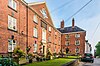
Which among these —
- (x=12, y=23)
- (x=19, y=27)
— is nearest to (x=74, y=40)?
(x=19, y=27)

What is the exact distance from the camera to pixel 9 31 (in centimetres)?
1967

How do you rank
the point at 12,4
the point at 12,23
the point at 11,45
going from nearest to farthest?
the point at 11,45, the point at 12,23, the point at 12,4

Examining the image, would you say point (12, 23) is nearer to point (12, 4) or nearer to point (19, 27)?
point (19, 27)

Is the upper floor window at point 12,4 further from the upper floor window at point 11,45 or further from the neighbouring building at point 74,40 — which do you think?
the neighbouring building at point 74,40

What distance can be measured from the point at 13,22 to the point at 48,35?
17666 mm

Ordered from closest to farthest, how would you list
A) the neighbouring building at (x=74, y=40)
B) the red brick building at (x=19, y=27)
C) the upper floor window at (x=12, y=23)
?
the red brick building at (x=19, y=27) < the upper floor window at (x=12, y=23) < the neighbouring building at (x=74, y=40)

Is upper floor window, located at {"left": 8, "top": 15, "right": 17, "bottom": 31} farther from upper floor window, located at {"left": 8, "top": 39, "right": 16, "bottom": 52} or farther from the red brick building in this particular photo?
upper floor window, located at {"left": 8, "top": 39, "right": 16, "bottom": 52}

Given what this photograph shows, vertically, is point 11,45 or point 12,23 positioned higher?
point 12,23

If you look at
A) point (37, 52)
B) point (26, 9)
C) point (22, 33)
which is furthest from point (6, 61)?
A: point (37, 52)

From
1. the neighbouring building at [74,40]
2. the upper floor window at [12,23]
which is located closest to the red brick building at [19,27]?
the upper floor window at [12,23]

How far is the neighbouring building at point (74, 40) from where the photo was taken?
55.7 m

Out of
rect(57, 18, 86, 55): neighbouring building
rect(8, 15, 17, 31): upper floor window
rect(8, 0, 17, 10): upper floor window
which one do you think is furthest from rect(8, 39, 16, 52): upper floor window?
rect(57, 18, 86, 55): neighbouring building

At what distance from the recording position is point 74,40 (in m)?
56.9

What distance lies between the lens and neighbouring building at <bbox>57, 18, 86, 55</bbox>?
183ft
